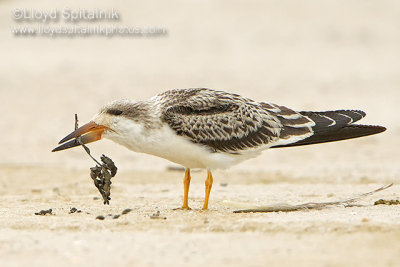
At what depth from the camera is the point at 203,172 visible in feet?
41.5

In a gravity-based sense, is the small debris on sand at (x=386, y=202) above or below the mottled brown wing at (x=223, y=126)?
below

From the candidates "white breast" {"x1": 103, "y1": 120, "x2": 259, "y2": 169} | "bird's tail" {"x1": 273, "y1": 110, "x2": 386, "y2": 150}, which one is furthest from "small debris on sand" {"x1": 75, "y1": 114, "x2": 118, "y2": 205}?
"bird's tail" {"x1": 273, "y1": 110, "x2": 386, "y2": 150}

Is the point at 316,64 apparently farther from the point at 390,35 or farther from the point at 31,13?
the point at 31,13

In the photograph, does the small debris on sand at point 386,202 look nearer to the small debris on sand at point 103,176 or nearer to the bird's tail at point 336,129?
the bird's tail at point 336,129

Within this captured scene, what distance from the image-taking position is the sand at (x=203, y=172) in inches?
236

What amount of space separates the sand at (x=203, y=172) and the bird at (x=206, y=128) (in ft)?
2.02

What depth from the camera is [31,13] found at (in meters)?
23.7

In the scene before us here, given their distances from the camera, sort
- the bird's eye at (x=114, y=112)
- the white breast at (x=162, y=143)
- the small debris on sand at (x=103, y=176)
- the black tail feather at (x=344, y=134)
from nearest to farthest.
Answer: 1. the white breast at (x=162, y=143)
2. the bird's eye at (x=114, y=112)
3. the small debris on sand at (x=103, y=176)
4. the black tail feather at (x=344, y=134)

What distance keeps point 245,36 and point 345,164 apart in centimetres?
961

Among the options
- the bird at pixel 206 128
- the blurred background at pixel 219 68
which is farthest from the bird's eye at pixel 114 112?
the blurred background at pixel 219 68

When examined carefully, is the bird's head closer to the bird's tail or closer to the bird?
the bird

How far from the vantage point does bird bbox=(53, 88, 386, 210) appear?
8.00 metres

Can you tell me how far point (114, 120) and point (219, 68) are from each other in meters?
12.6

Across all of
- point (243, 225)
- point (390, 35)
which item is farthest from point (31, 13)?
point (243, 225)
